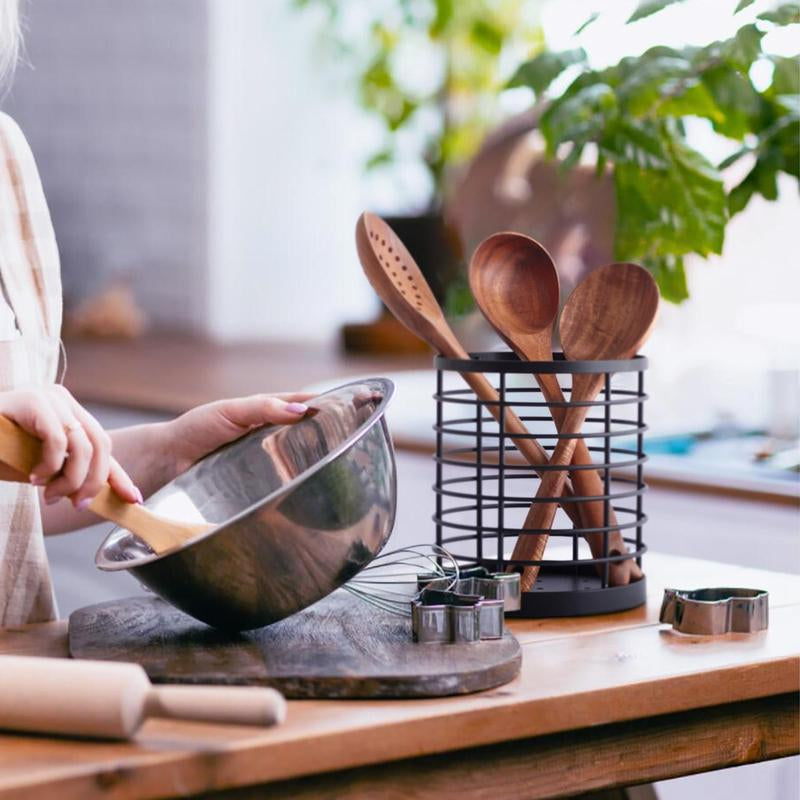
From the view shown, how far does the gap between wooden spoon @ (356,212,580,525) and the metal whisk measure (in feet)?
0.31

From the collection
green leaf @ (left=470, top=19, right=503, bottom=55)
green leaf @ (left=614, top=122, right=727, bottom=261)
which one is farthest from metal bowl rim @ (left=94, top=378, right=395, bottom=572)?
green leaf @ (left=470, top=19, right=503, bottom=55)

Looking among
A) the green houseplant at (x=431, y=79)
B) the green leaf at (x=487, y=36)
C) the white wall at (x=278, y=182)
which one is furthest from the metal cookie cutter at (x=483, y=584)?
the white wall at (x=278, y=182)

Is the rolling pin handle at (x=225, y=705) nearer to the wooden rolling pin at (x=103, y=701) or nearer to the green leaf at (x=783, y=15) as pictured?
the wooden rolling pin at (x=103, y=701)

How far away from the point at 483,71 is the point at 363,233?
217 centimetres

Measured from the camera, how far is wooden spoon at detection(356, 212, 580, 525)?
0.93 metres

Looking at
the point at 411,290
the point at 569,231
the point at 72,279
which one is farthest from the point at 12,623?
the point at 72,279

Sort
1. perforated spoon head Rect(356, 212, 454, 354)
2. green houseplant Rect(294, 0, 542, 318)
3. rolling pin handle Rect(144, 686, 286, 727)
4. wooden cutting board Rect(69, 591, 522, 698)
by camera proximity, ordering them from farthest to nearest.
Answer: green houseplant Rect(294, 0, 542, 318)
perforated spoon head Rect(356, 212, 454, 354)
wooden cutting board Rect(69, 591, 522, 698)
rolling pin handle Rect(144, 686, 286, 727)

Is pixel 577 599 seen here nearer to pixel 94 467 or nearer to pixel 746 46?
pixel 94 467

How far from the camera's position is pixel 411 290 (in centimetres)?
95

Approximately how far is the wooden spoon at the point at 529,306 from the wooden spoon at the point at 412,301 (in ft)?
0.08

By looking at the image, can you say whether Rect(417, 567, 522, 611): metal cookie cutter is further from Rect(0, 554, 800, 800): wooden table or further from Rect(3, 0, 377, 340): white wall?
Rect(3, 0, 377, 340): white wall

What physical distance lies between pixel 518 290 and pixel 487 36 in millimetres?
2123

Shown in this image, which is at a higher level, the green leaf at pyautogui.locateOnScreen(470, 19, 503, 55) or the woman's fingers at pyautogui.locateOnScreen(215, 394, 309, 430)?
the green leaf at pyautogui.locateOnScreen(470, 19, 503, 55)

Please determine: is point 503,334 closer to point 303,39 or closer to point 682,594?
point 682,594
